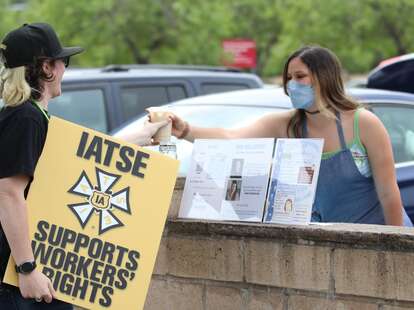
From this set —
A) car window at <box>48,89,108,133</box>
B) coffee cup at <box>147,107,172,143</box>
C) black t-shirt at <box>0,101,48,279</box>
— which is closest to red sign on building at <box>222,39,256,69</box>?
car window at <box>48,89,108,133</box>

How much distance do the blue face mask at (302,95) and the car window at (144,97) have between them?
4813mm

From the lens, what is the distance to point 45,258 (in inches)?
132

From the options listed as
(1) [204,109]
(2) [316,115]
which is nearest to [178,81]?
(1) [204,109]

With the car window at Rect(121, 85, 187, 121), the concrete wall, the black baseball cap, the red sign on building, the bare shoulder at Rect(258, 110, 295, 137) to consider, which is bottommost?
the concrete wall

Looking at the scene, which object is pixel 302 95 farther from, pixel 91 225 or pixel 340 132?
pixel 91 225

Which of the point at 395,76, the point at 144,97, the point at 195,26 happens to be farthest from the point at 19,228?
the point at 195,26

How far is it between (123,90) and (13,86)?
593cm

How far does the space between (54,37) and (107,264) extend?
0.87 meters

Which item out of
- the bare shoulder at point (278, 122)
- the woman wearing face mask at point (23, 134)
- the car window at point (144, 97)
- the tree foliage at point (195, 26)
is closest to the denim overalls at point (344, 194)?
the bare shoulder at point (278, 122)

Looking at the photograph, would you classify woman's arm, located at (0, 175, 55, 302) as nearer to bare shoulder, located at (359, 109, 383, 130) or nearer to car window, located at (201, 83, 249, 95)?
bare shoulder, located at (359, 109, 383, 130)

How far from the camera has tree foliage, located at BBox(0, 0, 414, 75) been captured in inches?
1042

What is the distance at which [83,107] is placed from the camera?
28.5 feet

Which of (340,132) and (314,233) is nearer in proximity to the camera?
(314,233)

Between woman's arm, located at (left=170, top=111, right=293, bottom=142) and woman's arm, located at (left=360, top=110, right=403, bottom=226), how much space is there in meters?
0.45
